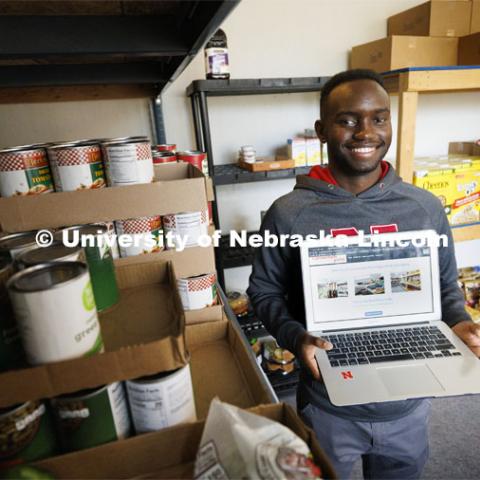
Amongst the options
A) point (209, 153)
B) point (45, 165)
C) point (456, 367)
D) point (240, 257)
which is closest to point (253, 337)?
point (240, 257)

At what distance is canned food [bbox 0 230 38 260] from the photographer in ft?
1.92

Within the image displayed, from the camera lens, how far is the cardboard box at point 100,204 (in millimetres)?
710

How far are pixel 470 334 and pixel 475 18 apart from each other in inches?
62.8

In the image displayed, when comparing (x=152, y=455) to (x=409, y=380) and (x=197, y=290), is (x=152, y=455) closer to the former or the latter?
(x=197, y=290)

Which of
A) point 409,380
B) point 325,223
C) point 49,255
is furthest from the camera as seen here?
point 325,223

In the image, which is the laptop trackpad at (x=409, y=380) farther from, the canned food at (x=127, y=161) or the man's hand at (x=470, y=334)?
the canned food at (x=127, y=161)

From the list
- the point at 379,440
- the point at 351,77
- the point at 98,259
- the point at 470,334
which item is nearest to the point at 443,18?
the point at 351,77

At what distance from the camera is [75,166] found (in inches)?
28.2

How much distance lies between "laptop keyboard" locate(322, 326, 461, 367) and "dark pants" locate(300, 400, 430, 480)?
191mm

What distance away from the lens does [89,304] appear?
440 millimetres

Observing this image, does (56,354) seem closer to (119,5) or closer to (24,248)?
(24,248)

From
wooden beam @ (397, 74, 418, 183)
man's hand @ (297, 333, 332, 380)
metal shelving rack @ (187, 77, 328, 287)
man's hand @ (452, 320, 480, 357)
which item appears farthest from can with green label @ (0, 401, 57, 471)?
wooden beam @ (397, 74, 418, 183)

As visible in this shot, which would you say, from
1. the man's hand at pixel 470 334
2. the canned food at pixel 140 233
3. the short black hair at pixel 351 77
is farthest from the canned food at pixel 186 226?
the man's hand at pixel 470 334

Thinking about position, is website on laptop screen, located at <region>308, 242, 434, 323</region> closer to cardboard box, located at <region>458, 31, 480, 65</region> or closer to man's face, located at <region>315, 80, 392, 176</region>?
man's face, located at <region>315, 80, 392, 176</region>
